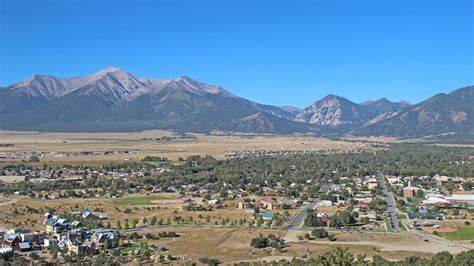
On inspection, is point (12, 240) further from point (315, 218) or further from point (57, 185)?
point (57, 185)

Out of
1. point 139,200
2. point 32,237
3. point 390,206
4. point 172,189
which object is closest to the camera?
point 32,237

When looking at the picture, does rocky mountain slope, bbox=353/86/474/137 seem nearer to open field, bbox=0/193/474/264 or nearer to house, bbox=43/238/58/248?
open field, bbox=0/193/474/264

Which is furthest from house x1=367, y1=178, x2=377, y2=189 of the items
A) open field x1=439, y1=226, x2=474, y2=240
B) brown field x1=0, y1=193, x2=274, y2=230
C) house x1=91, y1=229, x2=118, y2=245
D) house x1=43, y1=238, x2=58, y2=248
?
house x1=43, y1=238, x2=58, y2=248

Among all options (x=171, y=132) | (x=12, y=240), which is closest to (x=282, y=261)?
(x=12, y=240)

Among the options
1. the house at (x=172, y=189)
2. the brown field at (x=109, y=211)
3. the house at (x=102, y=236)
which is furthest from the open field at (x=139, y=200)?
the house at (x=102, y=236)

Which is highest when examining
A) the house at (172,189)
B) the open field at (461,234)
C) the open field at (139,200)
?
the house at (172,189)

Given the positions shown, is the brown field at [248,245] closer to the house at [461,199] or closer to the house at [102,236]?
the house at [102,236]

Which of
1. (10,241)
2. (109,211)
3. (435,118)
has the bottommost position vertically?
(10,241)

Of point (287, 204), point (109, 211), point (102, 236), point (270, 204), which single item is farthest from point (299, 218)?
point (102, 236)

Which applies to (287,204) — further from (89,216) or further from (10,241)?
(10,241)
